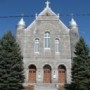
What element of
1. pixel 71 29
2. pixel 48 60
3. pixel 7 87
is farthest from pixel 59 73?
pixel 7 87

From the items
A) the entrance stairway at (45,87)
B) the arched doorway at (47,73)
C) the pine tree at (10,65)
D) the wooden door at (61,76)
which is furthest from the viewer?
the arched doorway at (47,73)

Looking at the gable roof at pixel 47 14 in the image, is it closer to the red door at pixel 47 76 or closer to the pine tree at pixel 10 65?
the red door at pixel 47 76

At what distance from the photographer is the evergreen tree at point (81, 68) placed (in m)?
47.2

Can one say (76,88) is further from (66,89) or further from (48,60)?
(48,60)

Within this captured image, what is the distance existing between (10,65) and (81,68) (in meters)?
9.01

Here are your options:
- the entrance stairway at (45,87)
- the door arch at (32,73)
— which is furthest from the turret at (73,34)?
the entrance stairway at (45,87)

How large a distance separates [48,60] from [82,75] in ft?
31.5

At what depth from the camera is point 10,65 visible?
155 feet

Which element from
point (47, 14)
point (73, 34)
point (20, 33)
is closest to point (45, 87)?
point (73, 34)

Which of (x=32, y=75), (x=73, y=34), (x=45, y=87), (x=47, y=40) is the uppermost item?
(x=73, y=34)

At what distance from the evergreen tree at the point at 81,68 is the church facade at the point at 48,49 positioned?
21.5 ft

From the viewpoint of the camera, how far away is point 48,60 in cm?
5612

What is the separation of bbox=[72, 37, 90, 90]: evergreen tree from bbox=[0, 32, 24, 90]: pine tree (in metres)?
7.02

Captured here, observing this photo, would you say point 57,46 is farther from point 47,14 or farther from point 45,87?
point 45,87
